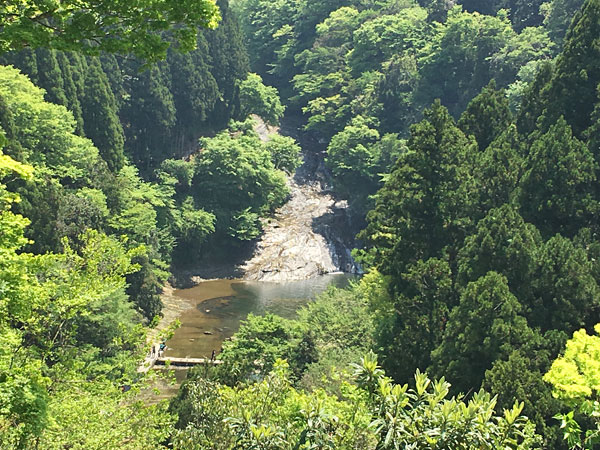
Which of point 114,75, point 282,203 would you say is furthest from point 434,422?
point 282,203

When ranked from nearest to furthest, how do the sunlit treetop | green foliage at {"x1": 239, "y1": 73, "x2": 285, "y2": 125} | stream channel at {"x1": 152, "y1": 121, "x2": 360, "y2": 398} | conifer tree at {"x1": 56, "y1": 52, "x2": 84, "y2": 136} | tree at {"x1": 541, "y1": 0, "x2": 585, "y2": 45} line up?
the sunlit treetop → stream channel at {"x1": 152, "y1": 121, "x2": 360, "y2": 398} → conifer tree at {"x1": 56, "y1": 52, "x2": 84, "y2": 136} → tree at {"x1": 541, "y1": 0, "x2": 585, "y2": 45} → green foliage at {"x1": 239, "y1": 73, "x2": 285, "y2": 125}

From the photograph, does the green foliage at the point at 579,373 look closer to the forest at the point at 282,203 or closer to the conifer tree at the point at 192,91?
the forest at the point at 282,203

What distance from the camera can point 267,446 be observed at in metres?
6.10

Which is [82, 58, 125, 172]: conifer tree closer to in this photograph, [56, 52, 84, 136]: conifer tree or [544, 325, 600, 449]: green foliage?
[56, 52, 84, 136]: conifer tree

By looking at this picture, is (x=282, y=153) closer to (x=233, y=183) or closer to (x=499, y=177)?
(x=233, y=183)

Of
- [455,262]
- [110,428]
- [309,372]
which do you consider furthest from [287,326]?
[110,428]

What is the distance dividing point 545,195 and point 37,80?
25150 mm

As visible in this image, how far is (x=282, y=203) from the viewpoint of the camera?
4894 cm

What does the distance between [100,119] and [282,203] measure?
1762 centimetres

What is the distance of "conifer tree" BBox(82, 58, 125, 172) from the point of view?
114 feet

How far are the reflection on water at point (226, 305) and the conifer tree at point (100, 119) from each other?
9059mm

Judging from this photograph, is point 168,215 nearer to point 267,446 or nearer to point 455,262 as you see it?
point 455,262

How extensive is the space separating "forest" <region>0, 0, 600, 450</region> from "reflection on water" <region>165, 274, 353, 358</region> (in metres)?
2.44

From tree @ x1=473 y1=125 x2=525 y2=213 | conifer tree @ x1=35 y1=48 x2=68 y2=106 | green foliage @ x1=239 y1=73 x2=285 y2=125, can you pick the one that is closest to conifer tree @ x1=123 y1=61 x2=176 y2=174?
green foliage @ x1=239 y1=73 x2=285 y2=125
